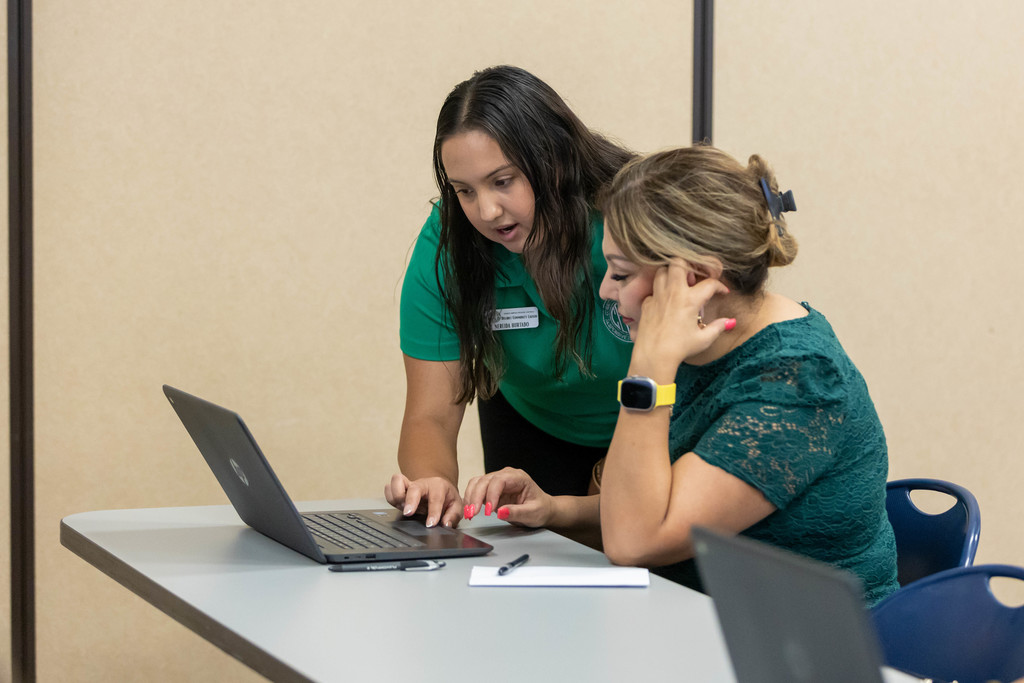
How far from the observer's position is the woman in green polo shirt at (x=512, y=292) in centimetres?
162

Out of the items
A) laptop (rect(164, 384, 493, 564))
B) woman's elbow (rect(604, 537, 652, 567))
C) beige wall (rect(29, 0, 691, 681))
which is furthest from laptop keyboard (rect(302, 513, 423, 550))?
beige wall (rect(29, 0, 691, 681))

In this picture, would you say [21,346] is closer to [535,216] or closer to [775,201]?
[535,216]

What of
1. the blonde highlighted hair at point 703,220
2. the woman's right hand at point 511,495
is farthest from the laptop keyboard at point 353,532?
the blonde highlighted hair at point 703,220

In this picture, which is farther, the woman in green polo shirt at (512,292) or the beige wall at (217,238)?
the beige wall at (217,238)

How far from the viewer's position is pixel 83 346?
2619 millimetres

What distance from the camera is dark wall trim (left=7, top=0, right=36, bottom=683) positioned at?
252 cm

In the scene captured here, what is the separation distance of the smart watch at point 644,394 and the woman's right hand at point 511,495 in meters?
0.25

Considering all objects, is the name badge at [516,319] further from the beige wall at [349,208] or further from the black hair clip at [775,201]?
the beige wall at [349,208]

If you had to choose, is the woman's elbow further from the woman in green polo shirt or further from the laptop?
the woman in green polo shirt

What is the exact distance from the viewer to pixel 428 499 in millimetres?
1512

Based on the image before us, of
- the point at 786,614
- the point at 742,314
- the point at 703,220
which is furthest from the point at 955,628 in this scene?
the point at 786,614

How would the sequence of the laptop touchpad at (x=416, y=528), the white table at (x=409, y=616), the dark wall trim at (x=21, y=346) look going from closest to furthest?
the white table at (x=409, y=616) < the laptop touchpad at (x=416, y=528) < the dark wall trim at (x=21, y=346)

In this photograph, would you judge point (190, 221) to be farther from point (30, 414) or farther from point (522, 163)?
point (522, 163)

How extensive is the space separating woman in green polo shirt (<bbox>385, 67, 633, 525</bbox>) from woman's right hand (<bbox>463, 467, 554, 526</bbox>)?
0.04m
